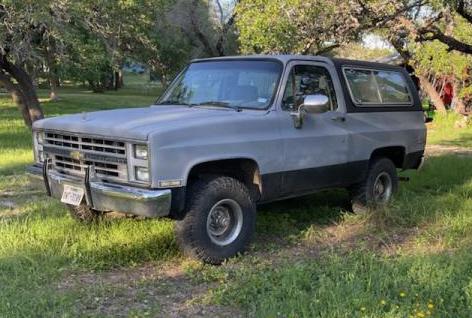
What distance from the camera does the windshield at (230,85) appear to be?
6.42 meters

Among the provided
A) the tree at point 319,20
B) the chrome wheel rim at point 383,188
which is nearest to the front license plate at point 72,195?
the chrome wheel rim at point 383,188

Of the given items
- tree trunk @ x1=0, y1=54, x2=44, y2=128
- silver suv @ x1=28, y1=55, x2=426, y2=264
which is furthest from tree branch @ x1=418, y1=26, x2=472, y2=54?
tree trunk @ x1=0, y1=54, x2=44, y2=128

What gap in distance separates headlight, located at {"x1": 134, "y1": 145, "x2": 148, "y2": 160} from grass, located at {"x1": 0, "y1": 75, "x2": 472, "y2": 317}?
103 centimetres

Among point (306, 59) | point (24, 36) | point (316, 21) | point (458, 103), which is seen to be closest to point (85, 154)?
point (306, 59)

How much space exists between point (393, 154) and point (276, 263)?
129 inches

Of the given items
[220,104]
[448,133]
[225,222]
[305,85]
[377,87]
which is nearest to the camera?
[225,222]

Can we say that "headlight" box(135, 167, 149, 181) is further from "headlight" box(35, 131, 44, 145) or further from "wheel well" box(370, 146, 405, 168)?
"wheel well" box(370, 146, 405, 168)

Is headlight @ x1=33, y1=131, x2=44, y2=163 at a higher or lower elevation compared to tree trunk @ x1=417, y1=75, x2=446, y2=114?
higher

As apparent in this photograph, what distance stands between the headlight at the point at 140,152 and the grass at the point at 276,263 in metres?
1.03

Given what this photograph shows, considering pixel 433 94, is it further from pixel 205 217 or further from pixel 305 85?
pixel 205 217

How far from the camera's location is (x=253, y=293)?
477 centimetres

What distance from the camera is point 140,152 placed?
17.1 ft

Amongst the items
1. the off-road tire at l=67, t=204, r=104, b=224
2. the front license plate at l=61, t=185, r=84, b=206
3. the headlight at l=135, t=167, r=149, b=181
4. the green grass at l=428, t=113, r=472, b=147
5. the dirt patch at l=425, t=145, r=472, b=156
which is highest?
the headlight at l=135, t=167, r=149, b=181

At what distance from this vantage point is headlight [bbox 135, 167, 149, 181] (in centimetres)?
521
